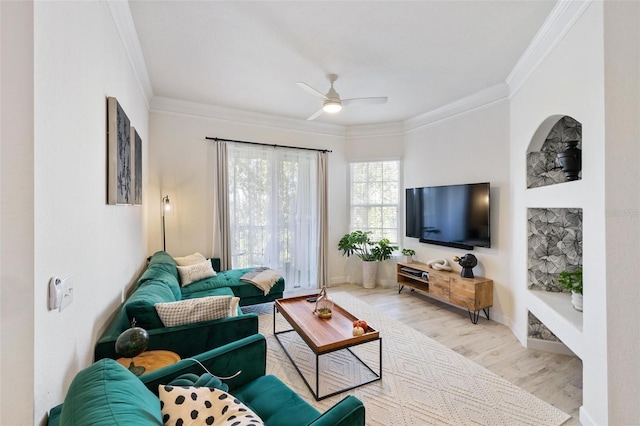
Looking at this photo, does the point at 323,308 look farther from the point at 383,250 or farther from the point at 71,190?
the point at 383,250

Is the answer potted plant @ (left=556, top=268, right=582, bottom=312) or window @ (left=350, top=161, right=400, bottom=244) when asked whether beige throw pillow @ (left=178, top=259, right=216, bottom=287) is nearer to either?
window @ (left=350, top=161, right=400, bottom=244)

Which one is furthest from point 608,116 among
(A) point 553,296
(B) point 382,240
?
(B) point 382,240

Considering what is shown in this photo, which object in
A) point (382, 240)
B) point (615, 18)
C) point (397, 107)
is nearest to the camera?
point (615, 18)

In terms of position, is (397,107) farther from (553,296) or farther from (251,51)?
(553,296)

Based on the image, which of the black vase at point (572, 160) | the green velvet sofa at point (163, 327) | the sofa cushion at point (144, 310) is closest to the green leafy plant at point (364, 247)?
the black vase at point (572, 160)

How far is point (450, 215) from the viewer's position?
13.0ft

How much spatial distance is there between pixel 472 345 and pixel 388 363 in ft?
3.29

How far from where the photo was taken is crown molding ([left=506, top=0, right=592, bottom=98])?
1.98m

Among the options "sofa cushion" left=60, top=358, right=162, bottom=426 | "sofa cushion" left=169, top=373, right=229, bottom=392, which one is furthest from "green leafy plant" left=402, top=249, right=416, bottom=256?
"sofa cushion" left=60, top=358, right=162, bottom=426

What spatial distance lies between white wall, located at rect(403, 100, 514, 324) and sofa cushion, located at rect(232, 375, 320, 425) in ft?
9.77

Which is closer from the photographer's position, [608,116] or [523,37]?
[608,116]

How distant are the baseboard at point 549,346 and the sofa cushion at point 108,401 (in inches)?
131

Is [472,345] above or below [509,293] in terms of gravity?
below

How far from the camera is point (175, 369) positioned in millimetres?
1329
